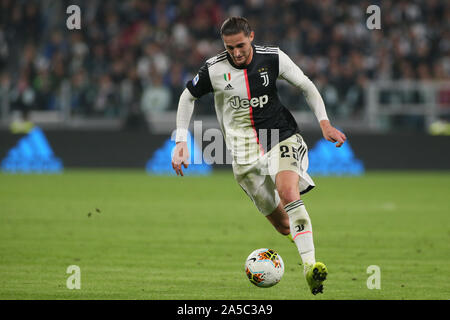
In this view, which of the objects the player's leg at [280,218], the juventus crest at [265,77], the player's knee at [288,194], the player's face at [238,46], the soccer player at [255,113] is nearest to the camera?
the player's knee at [288,194]

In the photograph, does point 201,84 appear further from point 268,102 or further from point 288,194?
point 288,194

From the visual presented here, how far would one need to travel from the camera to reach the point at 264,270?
22.5ft

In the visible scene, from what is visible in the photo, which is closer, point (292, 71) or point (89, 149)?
point (292, 71)

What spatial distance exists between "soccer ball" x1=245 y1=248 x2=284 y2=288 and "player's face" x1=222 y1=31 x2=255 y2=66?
68.0 inches

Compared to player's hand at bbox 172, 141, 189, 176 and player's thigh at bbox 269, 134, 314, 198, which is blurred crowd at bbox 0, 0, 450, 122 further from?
player's hand at bbox 172, 141, 189, 176

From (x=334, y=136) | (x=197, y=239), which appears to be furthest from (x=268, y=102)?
(x=197, y=239)

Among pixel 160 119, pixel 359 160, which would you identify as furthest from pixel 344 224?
pixel 160 119

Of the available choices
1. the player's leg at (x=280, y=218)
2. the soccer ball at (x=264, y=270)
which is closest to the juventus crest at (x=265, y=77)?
the player's leg at (x=280, y=218)

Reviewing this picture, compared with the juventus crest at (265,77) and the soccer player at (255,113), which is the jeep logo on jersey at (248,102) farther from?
the juventus crest at (265,77)

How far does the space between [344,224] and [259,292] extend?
203 inches

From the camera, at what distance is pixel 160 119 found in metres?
20.7

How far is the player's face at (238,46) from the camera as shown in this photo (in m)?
6.95
